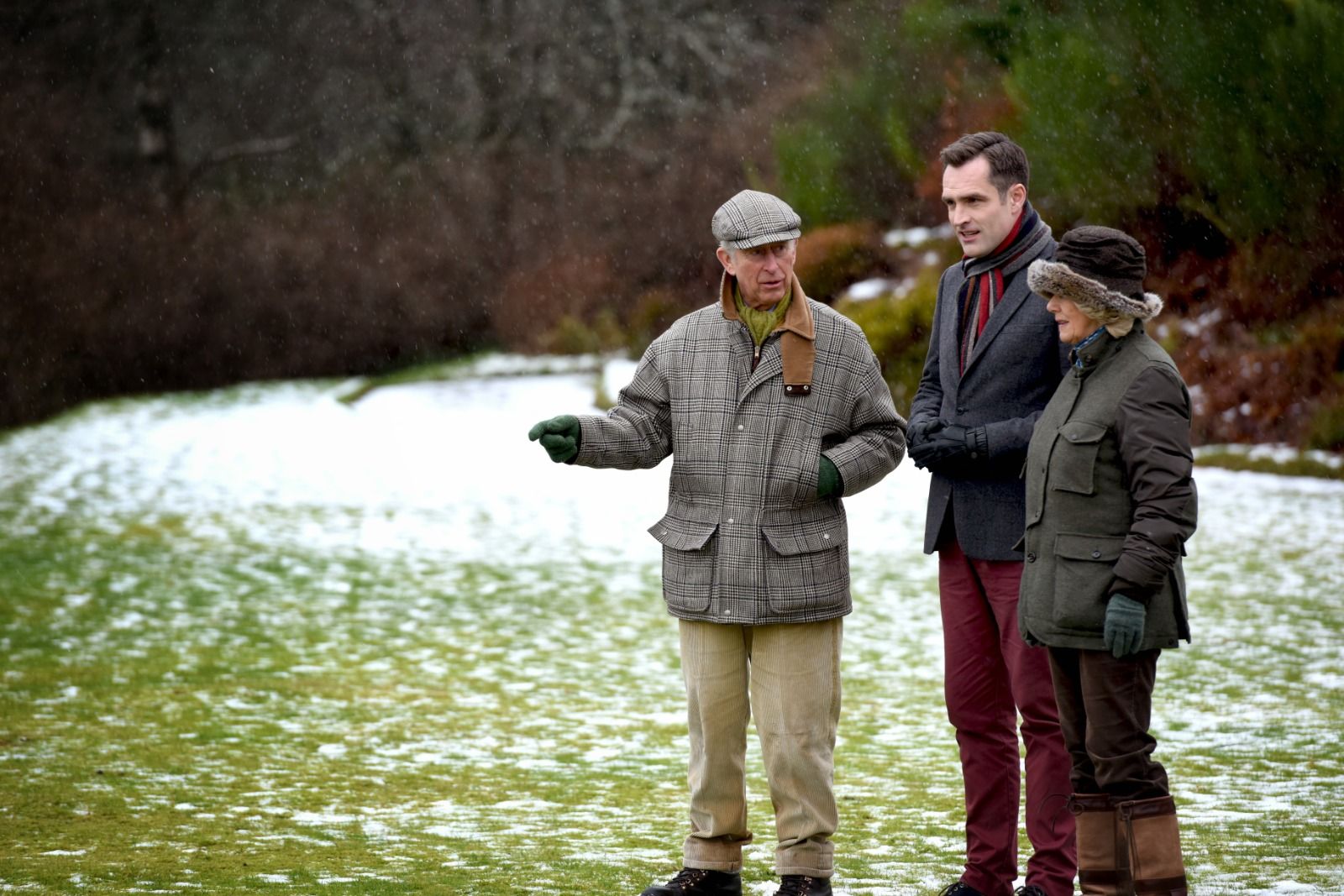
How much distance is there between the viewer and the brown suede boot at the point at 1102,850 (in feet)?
12.6

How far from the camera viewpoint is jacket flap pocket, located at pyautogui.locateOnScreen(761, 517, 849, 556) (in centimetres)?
422

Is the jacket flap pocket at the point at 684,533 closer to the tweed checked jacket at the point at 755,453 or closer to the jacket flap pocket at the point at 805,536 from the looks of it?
the tweed checked jacket at the point at 755,453

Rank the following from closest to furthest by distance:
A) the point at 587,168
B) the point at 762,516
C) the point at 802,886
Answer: the point at 802,886 < the point at 762,516 < the point at 587,168

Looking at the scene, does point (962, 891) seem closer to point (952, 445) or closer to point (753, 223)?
point (952, 445)

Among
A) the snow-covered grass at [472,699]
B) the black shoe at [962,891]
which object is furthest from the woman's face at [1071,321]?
the snow-covered grass at [472,699]

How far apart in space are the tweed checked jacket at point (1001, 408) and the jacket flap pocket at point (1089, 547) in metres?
0.32

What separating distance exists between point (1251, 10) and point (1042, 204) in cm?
480

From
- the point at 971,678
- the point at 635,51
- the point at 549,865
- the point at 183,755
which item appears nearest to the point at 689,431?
the point at 971,678

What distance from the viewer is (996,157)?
4.23 metres

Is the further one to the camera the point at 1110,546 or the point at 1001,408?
the point at 1001,408

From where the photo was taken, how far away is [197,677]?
25.9 feet

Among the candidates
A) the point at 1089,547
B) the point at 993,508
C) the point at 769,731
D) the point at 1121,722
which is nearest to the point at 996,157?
the point at 993,508

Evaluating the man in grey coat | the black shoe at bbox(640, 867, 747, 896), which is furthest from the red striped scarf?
the black shoe at bbox(640, 867, 747, 896)

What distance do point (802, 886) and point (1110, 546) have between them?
1.17m
